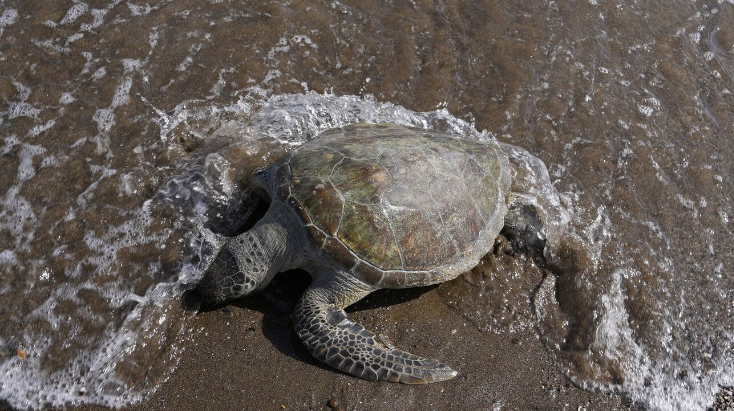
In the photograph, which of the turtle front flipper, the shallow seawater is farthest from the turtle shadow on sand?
the shallow seawater

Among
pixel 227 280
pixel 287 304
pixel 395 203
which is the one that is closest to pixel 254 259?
pixel 227 280

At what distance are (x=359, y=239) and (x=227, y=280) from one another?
3.20 feet

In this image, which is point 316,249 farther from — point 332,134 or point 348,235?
point 332,134

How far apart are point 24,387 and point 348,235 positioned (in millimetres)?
2333

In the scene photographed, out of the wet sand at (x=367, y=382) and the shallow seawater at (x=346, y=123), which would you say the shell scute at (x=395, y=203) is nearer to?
the wet sand at (x=367, y=382)

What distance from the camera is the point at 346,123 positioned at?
5141 mm

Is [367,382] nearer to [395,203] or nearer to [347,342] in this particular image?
[347,342]

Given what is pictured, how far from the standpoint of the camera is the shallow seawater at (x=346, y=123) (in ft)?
12.7

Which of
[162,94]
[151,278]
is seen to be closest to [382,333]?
[151,278]

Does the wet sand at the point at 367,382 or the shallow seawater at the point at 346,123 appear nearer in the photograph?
the wet sand at the point at 367,382

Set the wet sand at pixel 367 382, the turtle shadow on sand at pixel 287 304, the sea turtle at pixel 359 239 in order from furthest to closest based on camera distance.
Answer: the turtle shadow on sand at pixel 287 304 < the sea turtle at pixel 359 239 < the wet sand at pixel 367 382

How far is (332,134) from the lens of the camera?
4.55m

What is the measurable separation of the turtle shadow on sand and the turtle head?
20 cm

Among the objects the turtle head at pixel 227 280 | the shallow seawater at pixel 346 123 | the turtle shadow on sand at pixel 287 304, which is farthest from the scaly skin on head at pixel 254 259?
the shallow seawater at pixel 346 123
